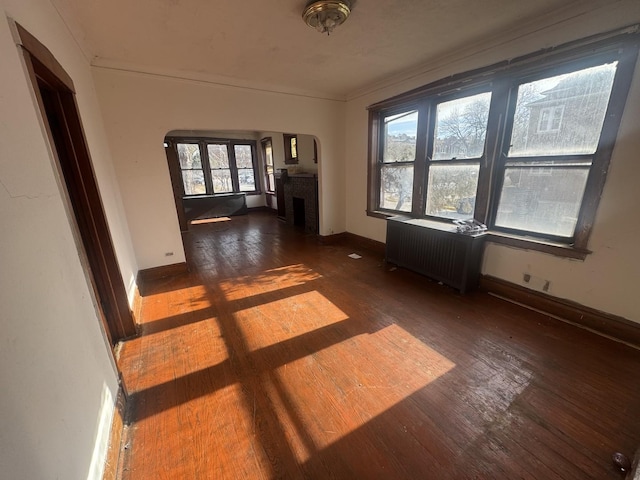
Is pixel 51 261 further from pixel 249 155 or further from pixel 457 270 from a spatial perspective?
pixel 249 155

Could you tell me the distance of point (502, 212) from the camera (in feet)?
9.19

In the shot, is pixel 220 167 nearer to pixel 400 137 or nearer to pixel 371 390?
pixel 400 137

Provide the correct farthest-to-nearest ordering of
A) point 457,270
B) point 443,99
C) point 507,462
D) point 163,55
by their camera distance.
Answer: point 443,99 < point 457,270 < point 163,55 < point 507,462

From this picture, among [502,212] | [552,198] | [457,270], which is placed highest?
[552,198]

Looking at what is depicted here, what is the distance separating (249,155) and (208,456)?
8201 millimetres

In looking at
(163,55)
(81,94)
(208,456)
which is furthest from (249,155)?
(208,456)

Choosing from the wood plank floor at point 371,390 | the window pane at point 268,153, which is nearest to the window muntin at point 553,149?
the wood plank floor at point 371,390

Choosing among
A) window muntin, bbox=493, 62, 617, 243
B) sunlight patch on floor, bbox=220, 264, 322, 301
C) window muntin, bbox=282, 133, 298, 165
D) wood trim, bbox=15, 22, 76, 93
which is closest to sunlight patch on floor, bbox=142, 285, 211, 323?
sunlight patch on floor, bbox=220, 264, 322, 301

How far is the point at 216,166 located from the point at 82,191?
6.47 meters

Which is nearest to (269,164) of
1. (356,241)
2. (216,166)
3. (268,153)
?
(268,153)

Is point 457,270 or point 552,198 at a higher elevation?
point 552,198

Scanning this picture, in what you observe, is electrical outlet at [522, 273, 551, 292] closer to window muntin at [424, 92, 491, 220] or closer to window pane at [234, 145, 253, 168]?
window muntin at [424, 92, 491, 220]

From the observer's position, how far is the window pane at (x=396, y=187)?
12.6 ft

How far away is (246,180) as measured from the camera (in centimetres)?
845
